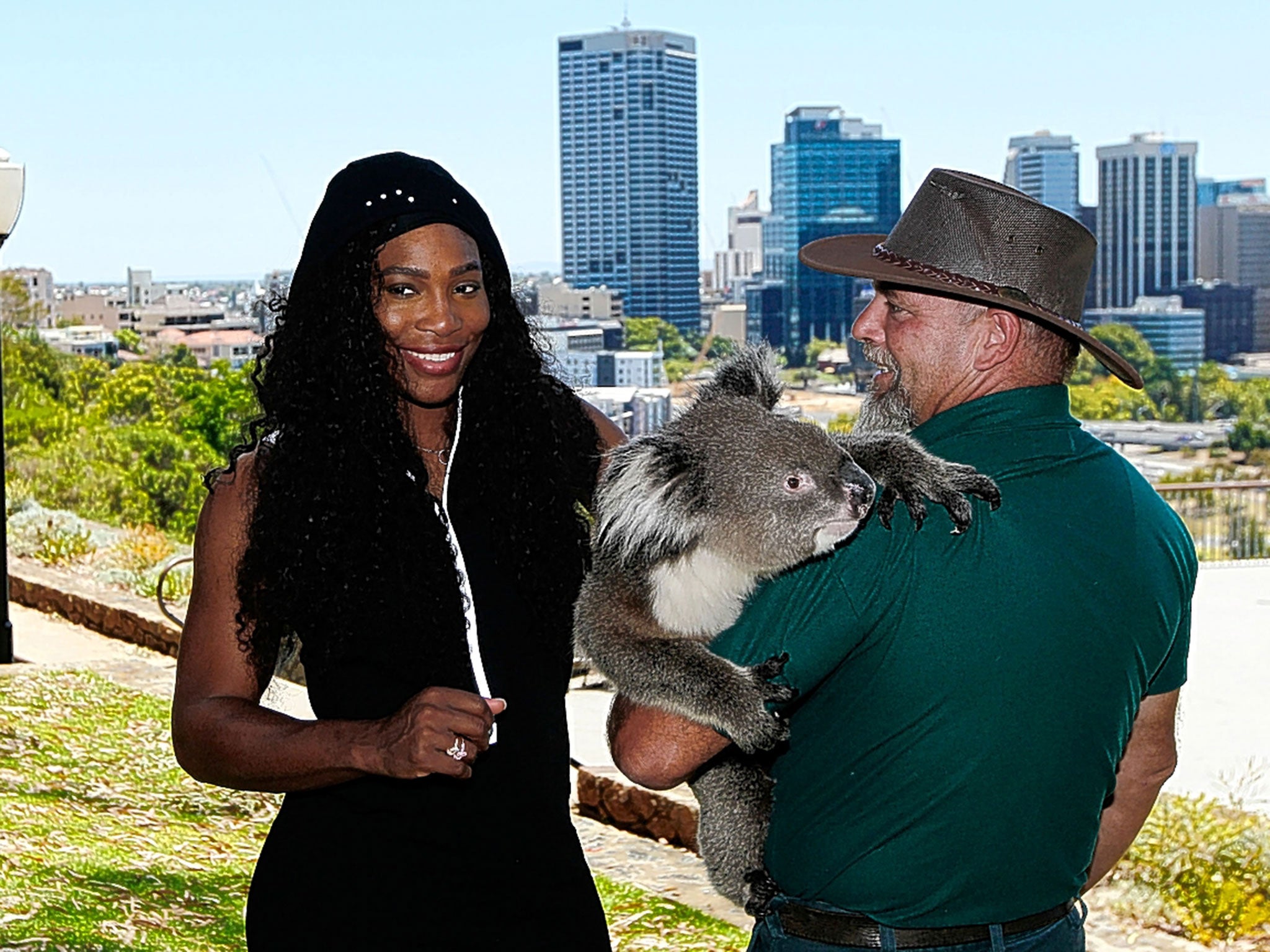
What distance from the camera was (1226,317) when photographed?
39531 millimetres

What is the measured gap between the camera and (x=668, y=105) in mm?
49844

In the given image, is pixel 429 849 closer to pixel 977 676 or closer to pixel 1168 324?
pixel 977 676

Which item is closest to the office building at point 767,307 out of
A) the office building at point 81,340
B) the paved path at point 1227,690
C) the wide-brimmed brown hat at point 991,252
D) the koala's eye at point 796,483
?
the office building at point 81,340

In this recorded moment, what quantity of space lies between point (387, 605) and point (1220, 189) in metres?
58.6

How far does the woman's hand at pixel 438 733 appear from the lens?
5.77 ft

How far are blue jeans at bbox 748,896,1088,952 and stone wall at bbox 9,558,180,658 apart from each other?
7129 millimetres

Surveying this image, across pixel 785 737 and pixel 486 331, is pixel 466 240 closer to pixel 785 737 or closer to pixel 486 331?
pixel 486 331

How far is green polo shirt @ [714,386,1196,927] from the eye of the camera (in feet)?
5.14

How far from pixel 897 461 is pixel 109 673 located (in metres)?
6.63

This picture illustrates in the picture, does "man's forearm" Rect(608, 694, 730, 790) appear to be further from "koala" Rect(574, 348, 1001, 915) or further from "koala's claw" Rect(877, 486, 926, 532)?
"koala's claw" Rect(877, 486, 926, 532)

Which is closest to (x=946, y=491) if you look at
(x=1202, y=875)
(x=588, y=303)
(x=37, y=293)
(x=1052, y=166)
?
(x=1202, y=875)

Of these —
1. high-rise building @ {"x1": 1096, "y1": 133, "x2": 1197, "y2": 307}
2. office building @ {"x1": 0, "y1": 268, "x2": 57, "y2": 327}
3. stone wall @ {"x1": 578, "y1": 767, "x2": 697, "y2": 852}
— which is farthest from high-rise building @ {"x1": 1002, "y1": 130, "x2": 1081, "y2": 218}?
stone wall @ {"x1": 578, "y1": 767, "x2": 697, "y2": 852}

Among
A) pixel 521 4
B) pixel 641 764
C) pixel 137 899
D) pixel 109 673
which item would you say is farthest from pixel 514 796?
pixel 521 4

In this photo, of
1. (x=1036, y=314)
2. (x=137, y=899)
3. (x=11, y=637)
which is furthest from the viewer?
(x=11, y=637)
